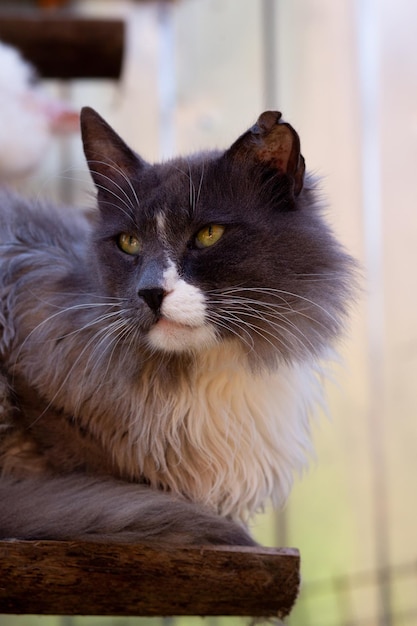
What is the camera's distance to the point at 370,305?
84.3 inches

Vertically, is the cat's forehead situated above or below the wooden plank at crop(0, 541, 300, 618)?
above

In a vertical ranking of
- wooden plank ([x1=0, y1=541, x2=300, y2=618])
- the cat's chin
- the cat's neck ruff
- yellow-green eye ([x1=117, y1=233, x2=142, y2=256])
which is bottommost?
wooden plank ([x1=0, y1=541, x2=300, y2=618])

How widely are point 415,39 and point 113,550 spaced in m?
1.39

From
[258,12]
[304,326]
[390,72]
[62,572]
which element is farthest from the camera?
[258,12]

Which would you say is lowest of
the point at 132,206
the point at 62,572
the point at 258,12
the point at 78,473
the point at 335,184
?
the point at 62,572

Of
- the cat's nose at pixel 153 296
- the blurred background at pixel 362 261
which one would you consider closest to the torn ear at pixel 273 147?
the cat's nose at pixel 153 296

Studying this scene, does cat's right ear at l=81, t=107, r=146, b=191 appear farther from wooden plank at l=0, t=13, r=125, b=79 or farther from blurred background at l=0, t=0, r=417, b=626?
wooden plank at l=0, t=13, r=125, b=79

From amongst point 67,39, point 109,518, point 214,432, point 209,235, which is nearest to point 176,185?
point 209,235

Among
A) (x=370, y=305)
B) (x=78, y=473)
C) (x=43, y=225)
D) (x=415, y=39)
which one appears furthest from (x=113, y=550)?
(x=415, y=39)

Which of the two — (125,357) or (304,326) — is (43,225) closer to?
(125,357)

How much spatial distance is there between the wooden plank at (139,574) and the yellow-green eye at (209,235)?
0.45 meters

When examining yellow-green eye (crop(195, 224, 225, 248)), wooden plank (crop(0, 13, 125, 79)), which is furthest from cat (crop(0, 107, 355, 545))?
wooden plank (crop(0, 13, 125, 79))

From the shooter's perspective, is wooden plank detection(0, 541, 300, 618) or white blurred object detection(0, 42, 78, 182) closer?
wooden plank detection(0, 541, 300, 618)

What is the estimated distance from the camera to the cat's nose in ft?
3.66
